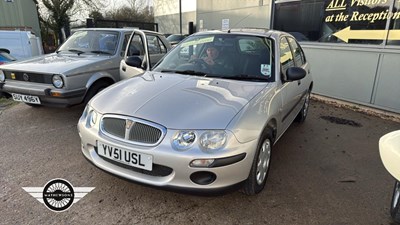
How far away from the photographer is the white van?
8453 millimetres

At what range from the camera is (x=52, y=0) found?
2066 centimetres

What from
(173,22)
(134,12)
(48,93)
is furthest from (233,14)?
(134,12)

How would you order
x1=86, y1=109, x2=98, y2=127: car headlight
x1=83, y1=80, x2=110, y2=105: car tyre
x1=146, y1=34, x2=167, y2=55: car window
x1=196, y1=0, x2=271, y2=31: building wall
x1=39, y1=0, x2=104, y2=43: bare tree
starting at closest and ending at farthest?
x1=86, y1=109, x2=98, y2=127: car headlight < x1=83, y1=80, x2=110, y2=105: car tyre < x1=146, y1=34, x2=167, y2=55: car window < x1=196, y1=0, x2=271, y2=31: building wall < x1=39, y1=0, x2=104, y2=43: bare tree

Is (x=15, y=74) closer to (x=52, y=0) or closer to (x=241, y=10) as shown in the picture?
(x=241, y=10)

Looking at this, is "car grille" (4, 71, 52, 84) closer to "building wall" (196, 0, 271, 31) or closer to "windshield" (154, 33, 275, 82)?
"windshield" (154, 33, 275, 82)

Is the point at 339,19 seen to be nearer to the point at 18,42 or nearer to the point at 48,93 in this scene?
the point at 48,93

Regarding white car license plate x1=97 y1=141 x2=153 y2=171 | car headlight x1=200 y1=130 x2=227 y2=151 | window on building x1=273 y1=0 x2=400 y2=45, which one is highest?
window on building x1=273 y1=0 x2=400 y2=45

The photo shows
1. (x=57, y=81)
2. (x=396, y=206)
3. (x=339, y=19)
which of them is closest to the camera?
(x=396, y=206)

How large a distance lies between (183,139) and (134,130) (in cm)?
43

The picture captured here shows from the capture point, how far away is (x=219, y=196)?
249 cm

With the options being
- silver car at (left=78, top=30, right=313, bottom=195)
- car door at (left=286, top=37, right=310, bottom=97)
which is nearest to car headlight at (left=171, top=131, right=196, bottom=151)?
silver car at (left=78, top=30, right=313, bottom=195)

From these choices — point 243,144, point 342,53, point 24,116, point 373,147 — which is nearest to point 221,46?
point 243,144

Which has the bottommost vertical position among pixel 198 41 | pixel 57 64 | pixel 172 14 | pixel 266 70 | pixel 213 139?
pixel 213 139

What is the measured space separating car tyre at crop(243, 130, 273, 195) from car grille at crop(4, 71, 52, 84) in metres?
3.38
